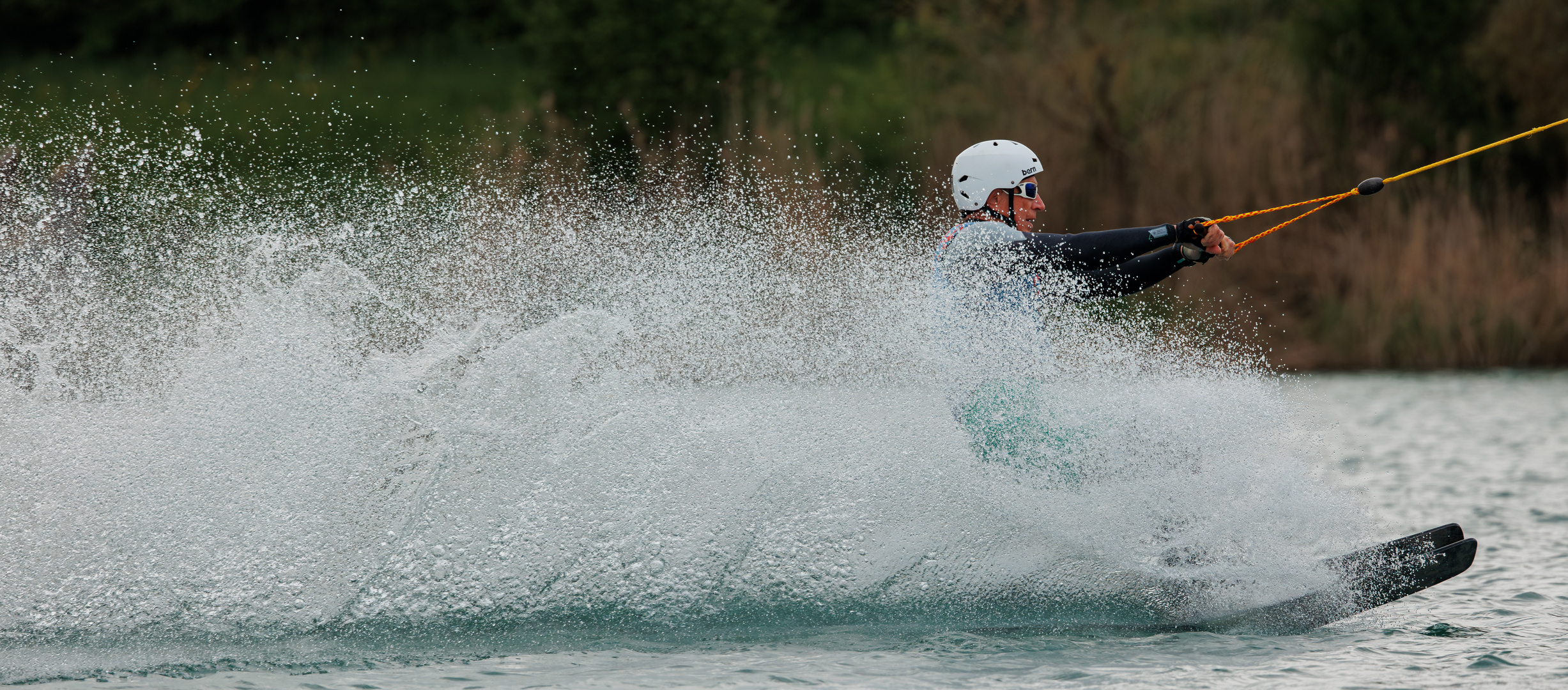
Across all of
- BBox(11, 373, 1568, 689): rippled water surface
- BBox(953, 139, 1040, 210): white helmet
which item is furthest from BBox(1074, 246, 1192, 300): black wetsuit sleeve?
BBox(11, 373, 1568, 689): rippled water surface

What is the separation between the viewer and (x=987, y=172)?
6047mm

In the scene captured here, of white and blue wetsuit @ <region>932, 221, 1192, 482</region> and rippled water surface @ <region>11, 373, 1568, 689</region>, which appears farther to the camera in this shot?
white and blue wetsuit @ <region>932, 221, 1192, 482</region>

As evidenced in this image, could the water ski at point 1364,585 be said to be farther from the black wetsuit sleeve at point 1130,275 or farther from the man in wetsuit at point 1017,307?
the black wetsuit sleeve at point 1130,275

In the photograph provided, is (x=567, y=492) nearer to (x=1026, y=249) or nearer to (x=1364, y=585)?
(x=1026, y=249)

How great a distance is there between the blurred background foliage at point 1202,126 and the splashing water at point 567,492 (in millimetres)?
8020

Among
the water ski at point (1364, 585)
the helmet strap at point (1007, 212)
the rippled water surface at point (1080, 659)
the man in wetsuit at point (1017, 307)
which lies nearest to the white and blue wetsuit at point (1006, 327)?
the man in wetsuit at point (1017, 307)

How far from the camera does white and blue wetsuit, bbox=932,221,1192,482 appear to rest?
5801 mm

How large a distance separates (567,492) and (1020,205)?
1.93 meters

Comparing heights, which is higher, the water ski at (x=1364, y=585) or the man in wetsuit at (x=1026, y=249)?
the man in wetsuit at (x=1026, y=249)

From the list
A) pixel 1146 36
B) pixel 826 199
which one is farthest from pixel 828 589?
pixel 1146 36

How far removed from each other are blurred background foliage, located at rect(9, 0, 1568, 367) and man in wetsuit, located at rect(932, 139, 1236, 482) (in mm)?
8163

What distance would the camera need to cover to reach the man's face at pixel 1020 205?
609 centimetres

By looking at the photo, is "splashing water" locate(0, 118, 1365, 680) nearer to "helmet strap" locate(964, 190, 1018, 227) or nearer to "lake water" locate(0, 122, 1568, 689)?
"lake water" locate(0, 122, 1568, 689)

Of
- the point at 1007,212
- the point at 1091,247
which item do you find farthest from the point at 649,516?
the point at 1091,247
